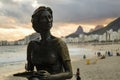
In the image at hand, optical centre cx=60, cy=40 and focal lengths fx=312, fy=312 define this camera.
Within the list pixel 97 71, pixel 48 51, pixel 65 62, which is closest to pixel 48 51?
pixel 48 51

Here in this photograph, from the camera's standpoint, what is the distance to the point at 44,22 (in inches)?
133

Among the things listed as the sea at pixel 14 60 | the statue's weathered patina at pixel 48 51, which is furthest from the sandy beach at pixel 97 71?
the statue's weathered patina at pixel 48 51

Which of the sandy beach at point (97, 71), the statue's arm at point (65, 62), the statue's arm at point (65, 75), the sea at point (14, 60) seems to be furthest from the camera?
the sea at point (14, 60)

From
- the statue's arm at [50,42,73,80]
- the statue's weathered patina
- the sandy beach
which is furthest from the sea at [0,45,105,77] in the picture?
the statue's arm at [50,42,73,80]

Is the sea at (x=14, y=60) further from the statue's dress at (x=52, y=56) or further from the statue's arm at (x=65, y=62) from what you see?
the statue's arm at (x=65, y=62)

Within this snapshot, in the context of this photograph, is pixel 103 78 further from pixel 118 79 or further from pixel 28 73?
pixel 28 73

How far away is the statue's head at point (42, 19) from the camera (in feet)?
11.1

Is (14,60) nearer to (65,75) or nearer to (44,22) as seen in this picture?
(44,22)

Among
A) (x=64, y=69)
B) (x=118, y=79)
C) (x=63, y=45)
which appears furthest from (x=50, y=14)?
(x=118, y=79)

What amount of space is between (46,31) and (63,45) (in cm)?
25

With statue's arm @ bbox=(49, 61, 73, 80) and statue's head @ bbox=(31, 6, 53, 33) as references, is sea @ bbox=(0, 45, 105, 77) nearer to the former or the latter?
statue's head @ bbox=(31, 6, 53, 33)

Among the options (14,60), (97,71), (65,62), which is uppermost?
(65,62)

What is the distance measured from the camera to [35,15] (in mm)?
3443

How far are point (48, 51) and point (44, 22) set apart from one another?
32 cm
